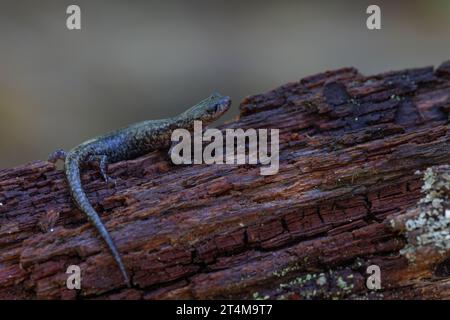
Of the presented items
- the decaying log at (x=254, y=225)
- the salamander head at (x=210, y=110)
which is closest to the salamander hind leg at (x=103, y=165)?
the decaying log at (x=254, y=225)

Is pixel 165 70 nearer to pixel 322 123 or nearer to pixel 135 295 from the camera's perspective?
pixel 322 123

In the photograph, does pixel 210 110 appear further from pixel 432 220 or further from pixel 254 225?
pixel 432 220

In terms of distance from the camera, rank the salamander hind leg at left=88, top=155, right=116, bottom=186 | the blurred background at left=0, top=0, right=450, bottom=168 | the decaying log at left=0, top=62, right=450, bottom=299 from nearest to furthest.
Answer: the decaying log at left=0, top=62, right=450, bottom=299 < the salamander hind leg at left=88, top=155, right=116, bottom=186 < the blurred background at left=0, top=0, right=450, bottom=168

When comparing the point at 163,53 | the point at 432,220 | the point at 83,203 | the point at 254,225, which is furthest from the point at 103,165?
the point at 163,53

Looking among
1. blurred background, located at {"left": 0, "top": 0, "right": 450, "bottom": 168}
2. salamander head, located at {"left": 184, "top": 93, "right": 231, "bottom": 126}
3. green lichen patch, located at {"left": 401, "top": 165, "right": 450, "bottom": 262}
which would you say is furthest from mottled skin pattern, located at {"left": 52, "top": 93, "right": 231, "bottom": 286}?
blurred background, located at {"left": 0, "top": 0, "right": 450, "bottom": 168}

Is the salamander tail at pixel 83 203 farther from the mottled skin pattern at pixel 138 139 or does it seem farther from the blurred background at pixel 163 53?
the blurred background at pixel 163 53

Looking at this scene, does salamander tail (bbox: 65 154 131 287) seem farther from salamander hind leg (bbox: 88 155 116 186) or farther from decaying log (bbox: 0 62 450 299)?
salamander hind leg (bbox: 88 155 116 186)
